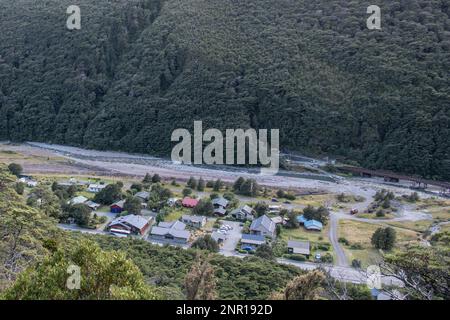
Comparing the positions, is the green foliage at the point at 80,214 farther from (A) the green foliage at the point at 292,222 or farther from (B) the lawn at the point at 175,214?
(A) the green foliage at the point at 292,222

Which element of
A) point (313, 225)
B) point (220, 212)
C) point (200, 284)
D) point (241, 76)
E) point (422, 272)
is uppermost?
point (241, 76)

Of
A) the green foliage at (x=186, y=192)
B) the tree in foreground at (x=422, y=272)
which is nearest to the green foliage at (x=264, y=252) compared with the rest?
the green foliage at (x=186, y=192)

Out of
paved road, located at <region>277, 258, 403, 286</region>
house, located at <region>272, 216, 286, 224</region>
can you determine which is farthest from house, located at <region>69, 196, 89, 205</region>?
paved road, located at <region>277, 258, 403, 286</region>

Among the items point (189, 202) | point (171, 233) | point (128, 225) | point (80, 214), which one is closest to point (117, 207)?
point (80, 214)

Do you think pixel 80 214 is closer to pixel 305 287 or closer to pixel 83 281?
pixel 83 281

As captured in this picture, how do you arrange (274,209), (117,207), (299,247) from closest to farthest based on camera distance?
(299,247), (117,207), (274,209)

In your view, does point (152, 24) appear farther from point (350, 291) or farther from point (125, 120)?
point (350, 291)

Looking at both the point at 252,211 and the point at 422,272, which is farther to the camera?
the point at 252,211
